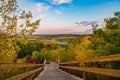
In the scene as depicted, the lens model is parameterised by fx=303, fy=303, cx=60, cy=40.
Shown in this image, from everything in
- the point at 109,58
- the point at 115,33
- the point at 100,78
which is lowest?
the point at 100,78

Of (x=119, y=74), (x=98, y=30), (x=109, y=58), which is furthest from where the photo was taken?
(x=98, y=30)

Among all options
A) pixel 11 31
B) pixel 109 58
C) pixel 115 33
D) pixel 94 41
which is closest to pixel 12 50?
pixel 11 31

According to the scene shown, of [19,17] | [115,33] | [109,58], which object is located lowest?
[109,58]

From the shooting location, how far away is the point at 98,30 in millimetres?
17016

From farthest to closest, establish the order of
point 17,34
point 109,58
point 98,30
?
point 98,30
point 17,34
point 109,58

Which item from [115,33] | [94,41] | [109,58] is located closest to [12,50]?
[94,41]

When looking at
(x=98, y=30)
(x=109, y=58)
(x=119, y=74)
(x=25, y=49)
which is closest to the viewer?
(x=119, y=74)

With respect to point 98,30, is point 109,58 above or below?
below

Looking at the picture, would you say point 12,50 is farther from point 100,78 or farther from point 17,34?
point 100,78

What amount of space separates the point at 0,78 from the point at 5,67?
303 millimetres

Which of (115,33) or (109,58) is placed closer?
(109,58)

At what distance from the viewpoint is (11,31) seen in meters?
15.6

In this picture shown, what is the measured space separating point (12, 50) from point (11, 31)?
2518 mm

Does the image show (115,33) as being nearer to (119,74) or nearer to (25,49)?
(119,74)
